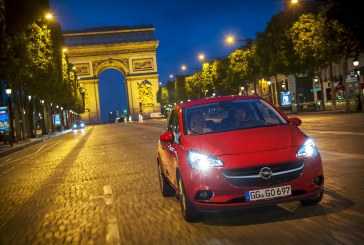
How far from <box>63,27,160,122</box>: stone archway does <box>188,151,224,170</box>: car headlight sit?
406ft

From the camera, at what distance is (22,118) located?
58969 millimetres

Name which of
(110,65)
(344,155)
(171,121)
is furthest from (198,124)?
(110,65)

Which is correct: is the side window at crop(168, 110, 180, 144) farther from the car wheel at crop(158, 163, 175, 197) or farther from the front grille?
the front grille

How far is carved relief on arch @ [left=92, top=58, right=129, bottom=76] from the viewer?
5261 inches

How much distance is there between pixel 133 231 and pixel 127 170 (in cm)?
879

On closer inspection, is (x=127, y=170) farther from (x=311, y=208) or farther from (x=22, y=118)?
(x=22, y=118)

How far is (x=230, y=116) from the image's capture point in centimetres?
923

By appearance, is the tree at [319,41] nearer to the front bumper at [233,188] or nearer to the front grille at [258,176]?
the front bumper at [233,188]

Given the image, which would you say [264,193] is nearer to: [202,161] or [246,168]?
[246,168]

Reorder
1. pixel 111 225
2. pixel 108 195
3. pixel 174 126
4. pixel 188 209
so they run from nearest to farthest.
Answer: pixel 188 209 < pixel 111 225 < pixel 174 126 < pixel 108 195

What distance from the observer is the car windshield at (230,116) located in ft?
29.5

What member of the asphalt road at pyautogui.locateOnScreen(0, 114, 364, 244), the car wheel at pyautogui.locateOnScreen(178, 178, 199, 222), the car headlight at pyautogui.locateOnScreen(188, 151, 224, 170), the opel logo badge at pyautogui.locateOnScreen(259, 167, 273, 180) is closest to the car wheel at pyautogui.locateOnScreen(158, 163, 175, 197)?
the asphalt road at pyautogui.locateOnScreen(0, 114, 364, 244)

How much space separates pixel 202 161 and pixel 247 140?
609 millimetres

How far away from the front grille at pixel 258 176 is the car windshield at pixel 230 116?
3.83 feet
